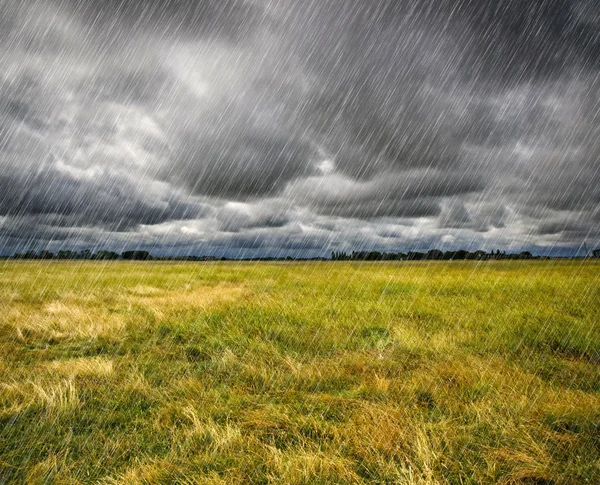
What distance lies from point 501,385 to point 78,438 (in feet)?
21.2

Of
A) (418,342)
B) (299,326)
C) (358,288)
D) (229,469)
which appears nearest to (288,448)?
(229,469)

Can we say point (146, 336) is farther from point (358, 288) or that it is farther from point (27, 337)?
point (358, 288)

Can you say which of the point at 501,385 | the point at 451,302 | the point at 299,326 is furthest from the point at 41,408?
the point at 451,302

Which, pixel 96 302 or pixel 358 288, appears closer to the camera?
pixel 96 302

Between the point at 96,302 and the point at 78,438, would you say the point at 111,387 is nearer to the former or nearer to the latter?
the point at 78,438

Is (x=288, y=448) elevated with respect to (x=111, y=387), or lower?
elevated

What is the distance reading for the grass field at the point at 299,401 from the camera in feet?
12.5

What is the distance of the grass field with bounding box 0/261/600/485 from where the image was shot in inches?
150

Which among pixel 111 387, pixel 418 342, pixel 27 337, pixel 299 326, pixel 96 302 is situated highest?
pixel 418 342

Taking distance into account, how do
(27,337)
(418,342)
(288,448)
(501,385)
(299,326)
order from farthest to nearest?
(299,326) → (27,337) → (418,342) → (501,385) → (288,448)

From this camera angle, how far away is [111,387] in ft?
19.8

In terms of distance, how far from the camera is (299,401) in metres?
5.53

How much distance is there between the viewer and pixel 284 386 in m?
6.10

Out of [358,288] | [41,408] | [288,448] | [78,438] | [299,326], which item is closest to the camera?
[288,448]
